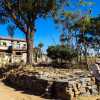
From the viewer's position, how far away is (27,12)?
28.2m

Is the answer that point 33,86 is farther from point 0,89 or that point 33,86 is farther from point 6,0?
point 6,0

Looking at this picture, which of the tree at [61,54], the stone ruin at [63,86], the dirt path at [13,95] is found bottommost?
the dirt path at [13,95]

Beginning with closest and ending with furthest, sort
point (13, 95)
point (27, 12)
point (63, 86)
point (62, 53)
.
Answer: point (63, 86) < point (13, 95) < point (27, 12) < point (62, 53)

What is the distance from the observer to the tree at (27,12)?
27766 millimetres

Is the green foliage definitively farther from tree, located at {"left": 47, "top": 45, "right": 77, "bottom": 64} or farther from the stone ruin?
the stone ruin

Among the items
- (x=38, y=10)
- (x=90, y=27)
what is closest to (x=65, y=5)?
(x=38, y=10)

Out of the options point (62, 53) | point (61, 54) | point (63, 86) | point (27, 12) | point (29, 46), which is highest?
point (27, 12)

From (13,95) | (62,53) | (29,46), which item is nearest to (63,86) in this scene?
(13,95)

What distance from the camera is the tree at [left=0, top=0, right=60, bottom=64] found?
2777 centimetres

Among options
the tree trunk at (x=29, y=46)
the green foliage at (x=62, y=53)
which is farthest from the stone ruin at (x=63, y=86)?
the green foliage at (x=62, y=53)

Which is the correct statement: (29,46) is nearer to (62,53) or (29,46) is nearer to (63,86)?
(62,53)

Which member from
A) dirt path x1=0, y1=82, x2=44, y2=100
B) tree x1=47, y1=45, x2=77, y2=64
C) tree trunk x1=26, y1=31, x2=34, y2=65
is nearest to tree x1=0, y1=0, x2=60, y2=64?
tree trunk x1=26, y1=31, x2=34, y2=65

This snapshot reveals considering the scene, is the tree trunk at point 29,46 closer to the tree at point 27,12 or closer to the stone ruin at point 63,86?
the tree at point 27,12

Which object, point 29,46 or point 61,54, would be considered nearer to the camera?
point 29,46
